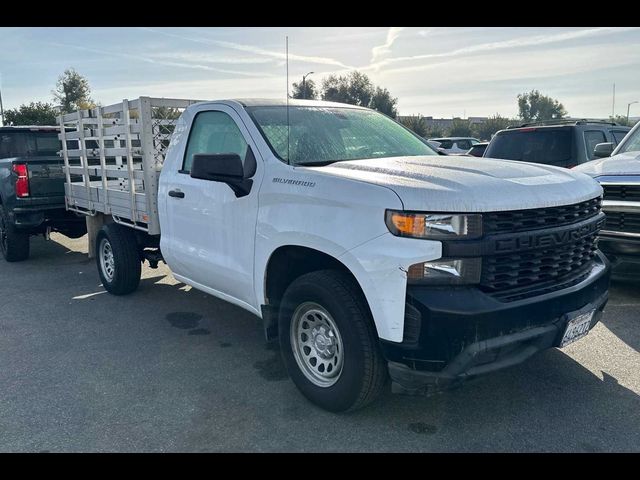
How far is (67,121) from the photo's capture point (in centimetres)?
724

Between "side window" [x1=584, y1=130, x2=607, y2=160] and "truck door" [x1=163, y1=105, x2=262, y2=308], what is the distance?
5692 mm

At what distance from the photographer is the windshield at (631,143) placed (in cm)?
624

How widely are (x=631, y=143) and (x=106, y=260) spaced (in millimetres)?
6408

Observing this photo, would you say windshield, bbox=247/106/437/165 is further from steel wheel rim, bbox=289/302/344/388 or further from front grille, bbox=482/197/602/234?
front grille, bbox=482/197/602/234

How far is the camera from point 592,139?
780 centimetres

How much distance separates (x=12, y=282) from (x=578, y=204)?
689 centimetres

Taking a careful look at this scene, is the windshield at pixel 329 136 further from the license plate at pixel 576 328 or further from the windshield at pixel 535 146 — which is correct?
the windshield at pixel 535 146

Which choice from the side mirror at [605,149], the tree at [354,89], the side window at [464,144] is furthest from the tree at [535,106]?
the side mirror at [605,149]

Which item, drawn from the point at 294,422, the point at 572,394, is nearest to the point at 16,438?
the point at 294,422

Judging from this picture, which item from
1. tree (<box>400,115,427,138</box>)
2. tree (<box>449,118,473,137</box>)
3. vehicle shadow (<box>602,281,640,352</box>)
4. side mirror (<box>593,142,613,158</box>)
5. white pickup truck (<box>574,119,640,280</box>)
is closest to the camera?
vehicle shadow (<box>602,281,640,352</box>)

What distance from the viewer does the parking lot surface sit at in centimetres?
307

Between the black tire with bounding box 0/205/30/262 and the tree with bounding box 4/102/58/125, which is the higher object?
the tree with bounding box 4/102/58/125

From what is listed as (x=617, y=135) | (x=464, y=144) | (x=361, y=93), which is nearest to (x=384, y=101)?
(x=361, y=93)

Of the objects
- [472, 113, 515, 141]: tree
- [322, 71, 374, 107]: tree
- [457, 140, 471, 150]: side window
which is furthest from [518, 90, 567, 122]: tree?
[457, 140, 471, 150]: side window
